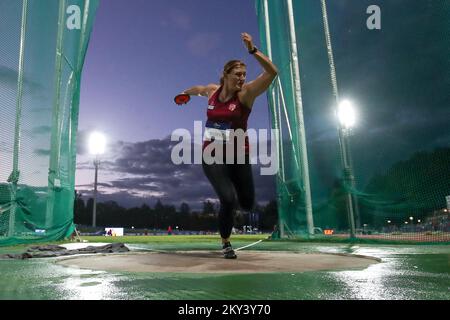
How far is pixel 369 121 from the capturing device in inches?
242

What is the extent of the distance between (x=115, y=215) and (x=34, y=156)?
1934 inches

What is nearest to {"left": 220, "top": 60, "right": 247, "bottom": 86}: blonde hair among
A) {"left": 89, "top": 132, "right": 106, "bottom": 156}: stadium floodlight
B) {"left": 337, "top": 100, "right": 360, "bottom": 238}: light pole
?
{"left": 337, "top": 100, "right": 360, "bottom": 238}: light pole

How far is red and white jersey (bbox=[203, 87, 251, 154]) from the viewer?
317 cm

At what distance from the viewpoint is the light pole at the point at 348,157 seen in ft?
21.0

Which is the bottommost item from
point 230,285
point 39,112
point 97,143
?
point 230,285

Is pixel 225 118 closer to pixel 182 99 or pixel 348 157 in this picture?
pixel 182 99

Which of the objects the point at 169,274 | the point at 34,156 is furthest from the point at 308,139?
the point at 169,274

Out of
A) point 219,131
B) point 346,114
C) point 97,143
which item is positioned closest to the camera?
point 219,131

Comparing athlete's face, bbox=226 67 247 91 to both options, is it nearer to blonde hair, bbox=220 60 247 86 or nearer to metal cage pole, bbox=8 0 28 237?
blonde hair, bbox=220 60 247 86

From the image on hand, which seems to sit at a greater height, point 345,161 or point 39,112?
point 39,112

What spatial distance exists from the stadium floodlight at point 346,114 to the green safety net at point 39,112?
5.67m

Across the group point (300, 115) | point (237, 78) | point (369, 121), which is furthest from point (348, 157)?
point (237, 78)

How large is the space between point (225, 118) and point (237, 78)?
376 mm

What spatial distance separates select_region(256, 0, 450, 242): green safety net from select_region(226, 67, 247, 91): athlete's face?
11.5 ft
